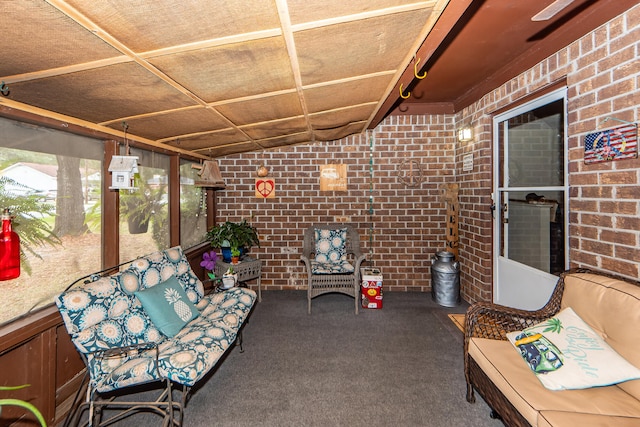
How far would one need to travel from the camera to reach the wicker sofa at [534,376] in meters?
1.43

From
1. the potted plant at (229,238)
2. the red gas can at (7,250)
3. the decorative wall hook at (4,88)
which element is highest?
the decorative wall hook at (4,88)

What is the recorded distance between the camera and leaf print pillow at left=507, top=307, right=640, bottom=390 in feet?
5.10

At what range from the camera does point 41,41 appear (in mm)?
1256

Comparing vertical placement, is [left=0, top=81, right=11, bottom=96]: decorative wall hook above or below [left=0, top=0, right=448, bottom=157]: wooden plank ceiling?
below

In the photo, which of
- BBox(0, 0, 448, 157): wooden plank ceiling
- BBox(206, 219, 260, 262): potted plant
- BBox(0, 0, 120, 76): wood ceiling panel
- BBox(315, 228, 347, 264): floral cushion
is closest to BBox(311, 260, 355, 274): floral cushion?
BBox(315, 228, 347, 264): floral cushion

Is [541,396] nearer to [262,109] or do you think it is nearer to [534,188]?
[534,188]

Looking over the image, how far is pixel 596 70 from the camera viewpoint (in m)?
2.16

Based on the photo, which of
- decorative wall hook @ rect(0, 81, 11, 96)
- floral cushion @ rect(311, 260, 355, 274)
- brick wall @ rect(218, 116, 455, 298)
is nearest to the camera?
decorative wall hook @ rect(0, 81, 11, 96)

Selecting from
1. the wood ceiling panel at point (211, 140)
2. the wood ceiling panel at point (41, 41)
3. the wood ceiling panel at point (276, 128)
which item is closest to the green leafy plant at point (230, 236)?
the wood ceiling panel at point (211, 140)

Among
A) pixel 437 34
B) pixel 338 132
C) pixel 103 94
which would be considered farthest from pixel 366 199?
pixel 103 94

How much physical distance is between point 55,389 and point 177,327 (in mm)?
780

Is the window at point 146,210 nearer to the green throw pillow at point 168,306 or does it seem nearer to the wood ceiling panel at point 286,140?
the green throw pillow at point 168,306

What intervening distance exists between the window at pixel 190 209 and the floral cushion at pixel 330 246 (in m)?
1.70

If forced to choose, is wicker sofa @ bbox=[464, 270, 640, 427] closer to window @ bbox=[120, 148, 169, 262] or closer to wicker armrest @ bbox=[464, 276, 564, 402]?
wicker armrest @ bbox=[464, 276, 564, 402]
